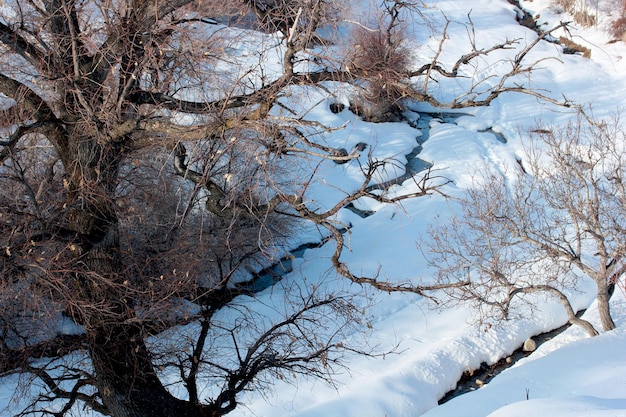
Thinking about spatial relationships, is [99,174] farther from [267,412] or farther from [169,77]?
[267,412]

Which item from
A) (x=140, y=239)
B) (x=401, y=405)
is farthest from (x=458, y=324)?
(x=140, y=239)

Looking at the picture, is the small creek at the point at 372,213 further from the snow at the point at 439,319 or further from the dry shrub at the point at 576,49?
the dry shrub at the point at 576,49

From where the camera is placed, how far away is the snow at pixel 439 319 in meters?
8.37

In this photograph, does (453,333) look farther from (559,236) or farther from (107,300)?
(107,300)

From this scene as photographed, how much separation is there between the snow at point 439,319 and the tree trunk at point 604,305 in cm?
39

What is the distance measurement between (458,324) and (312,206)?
16.6 feet

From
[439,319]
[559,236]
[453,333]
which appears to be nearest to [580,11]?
[559,236]

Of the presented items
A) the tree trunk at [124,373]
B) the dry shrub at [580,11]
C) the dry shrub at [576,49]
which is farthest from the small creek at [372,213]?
the dry shrub at [580,11]

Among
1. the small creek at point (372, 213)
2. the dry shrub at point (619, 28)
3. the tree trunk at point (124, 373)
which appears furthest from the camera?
the dry shrub at point (619, 28)

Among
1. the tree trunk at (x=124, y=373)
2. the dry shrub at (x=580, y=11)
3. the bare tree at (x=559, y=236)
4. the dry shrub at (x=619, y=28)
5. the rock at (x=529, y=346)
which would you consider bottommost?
the rock at (x=529, y=346)

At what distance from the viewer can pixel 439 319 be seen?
1397 cm

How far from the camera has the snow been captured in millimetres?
8367

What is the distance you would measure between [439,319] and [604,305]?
143 inches

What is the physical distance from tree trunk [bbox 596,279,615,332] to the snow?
0.39m
